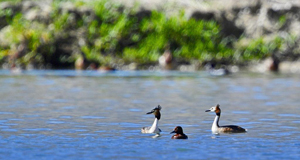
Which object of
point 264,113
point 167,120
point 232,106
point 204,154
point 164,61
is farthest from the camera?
point 164,61

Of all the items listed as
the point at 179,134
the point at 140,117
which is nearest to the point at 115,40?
the point at 140,117

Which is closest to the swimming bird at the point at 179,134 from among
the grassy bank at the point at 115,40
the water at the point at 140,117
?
the water at the point at 140,117

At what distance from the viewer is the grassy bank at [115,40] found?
206 ft

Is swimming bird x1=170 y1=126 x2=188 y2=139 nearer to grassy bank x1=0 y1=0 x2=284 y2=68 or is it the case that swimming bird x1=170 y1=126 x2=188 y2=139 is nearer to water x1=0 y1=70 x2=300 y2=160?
water x1=0 y1=70 x2=300 y2=160

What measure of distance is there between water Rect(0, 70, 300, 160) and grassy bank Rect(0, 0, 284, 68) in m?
15.9

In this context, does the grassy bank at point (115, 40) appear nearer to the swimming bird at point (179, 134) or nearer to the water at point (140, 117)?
the water at point (140, 117)

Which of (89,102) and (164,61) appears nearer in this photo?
(89,102)

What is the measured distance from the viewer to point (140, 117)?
83.8 ft

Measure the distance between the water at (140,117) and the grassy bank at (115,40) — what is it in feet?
52.1

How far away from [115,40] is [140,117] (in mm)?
39394

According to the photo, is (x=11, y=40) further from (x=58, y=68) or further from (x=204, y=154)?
(x=204, y=154)

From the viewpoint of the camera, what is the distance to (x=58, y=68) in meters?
63.1

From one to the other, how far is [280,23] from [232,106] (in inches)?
1411

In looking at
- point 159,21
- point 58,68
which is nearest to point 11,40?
point 58,68
